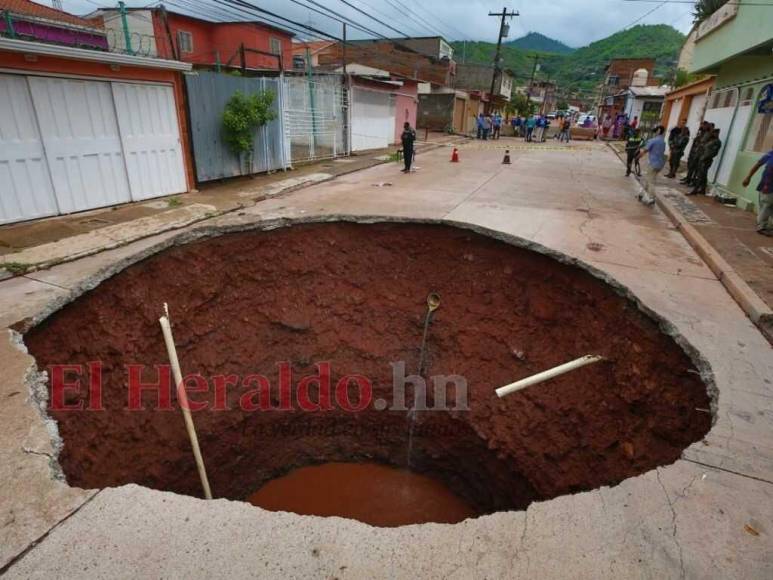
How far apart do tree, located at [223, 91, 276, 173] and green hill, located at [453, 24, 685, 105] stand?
60.9 meters

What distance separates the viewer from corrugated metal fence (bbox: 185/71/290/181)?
381 inches

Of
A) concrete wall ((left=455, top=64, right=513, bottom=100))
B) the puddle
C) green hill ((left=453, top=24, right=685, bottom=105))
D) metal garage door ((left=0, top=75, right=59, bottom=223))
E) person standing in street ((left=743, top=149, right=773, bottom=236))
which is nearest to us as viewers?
the puddle

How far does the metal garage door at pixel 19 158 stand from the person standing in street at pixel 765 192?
12.0 m

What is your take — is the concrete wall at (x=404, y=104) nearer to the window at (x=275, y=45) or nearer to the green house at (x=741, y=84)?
the window at (x=275, y=45)

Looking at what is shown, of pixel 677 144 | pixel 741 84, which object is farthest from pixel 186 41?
pixel 741 84

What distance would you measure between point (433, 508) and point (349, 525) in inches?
155

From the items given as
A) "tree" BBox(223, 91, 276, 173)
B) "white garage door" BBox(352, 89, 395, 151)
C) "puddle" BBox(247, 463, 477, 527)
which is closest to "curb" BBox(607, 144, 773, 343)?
"puddle" BBox(247, 463, 477, 527)

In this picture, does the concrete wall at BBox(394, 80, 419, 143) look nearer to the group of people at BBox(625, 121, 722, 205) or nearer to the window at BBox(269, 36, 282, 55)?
the window at BBox(269, 36, 282, 55)

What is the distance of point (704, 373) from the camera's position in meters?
3.70

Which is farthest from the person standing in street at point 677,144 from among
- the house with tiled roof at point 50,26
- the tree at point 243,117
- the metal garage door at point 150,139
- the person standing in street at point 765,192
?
the house with tiled roof at point 50,26

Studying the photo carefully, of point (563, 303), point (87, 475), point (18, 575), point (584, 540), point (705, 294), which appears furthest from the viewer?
point (563, 303)

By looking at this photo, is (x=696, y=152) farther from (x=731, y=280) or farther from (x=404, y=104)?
(x=404, y=104)

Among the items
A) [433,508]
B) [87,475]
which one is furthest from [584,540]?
[433,508]

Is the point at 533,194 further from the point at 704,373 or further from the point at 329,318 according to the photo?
the point at 704,373
